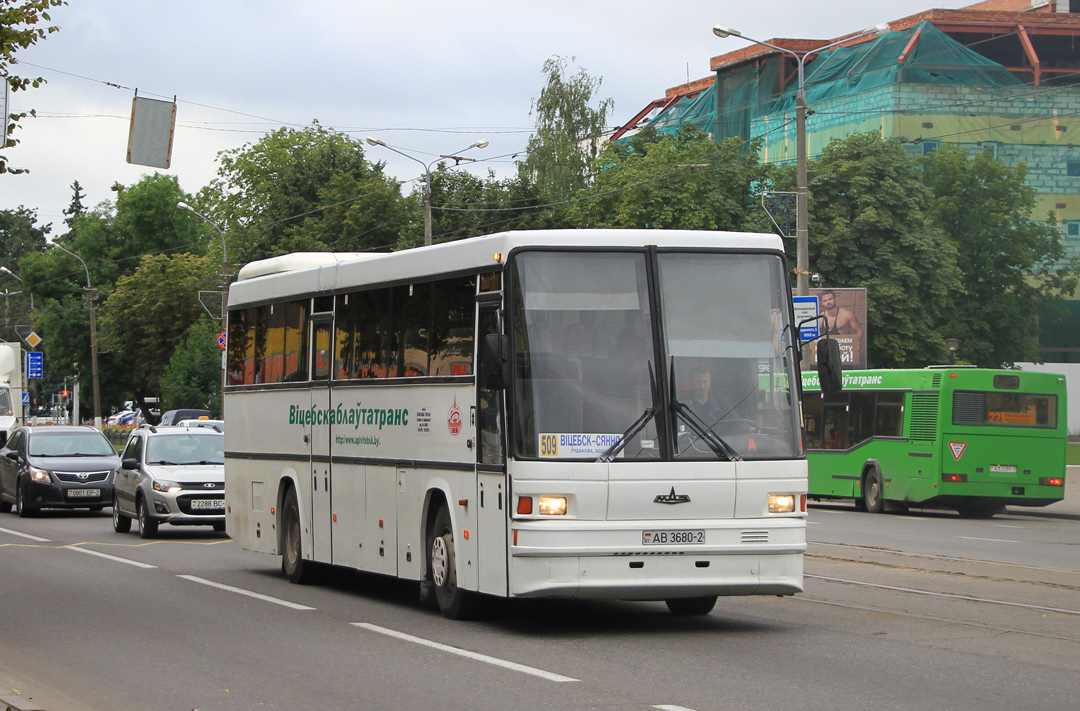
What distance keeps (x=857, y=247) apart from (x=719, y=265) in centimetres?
4529

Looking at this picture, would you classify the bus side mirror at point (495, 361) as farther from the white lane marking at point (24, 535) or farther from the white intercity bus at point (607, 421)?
the white lane marking at point (24, 535)

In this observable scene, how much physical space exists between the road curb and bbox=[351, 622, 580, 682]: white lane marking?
111 inches

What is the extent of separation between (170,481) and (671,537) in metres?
13.5

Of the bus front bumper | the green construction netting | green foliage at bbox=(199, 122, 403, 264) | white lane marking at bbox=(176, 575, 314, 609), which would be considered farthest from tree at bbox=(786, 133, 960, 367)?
the bus front bumper

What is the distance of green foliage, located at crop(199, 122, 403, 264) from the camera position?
70000 millimetres

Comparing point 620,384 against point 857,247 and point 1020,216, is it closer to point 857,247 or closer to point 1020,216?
point 857,247

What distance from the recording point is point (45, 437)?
28453mm

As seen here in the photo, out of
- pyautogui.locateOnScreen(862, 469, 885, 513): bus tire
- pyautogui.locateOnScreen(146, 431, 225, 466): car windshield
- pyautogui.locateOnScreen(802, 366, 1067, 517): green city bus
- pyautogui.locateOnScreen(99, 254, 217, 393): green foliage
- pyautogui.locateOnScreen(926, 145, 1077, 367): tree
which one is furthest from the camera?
pyautogui.locateOnScreen(99, 254, 217, 393): green foliage

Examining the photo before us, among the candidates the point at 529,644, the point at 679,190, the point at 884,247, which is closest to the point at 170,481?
the point at 529,644

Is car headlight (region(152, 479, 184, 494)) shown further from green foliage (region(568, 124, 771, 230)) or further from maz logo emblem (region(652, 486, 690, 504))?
green foliage (region(568, 124, 771, 230))

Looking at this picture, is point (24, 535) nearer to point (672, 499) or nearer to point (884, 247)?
point (672, 499)

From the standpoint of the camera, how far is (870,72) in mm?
69312

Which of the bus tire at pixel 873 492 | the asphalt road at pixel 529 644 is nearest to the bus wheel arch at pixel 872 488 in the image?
the bus tire at pixel 873 492

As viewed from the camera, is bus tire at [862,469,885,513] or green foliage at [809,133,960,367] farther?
green foliage at [809,133,960,367]
